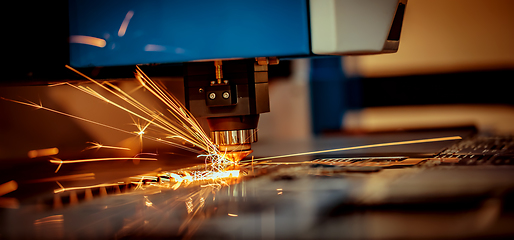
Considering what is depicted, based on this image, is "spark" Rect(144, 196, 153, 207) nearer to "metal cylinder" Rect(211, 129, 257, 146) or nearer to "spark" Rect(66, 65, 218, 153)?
"metal cylinder" Rect(211, 129, 257, 146)

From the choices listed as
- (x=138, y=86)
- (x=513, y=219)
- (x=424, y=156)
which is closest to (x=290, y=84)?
(x=138, y=86)

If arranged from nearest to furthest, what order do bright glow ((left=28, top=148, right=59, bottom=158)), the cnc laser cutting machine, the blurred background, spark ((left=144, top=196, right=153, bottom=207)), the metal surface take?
the metal surface, spark ((left=144, top=196, right=153, bottom=207)), the cnc laser cutting machine, bright glow ((left=28, top=148, right=59, bottom=158)), the blurred background

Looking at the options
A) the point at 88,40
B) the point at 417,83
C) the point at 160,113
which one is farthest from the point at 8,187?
the point at 417,83

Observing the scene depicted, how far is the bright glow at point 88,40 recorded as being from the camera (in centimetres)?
77

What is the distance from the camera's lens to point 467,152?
36.6 inches

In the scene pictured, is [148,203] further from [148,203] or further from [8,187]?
[8,187]

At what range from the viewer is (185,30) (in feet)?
2.45

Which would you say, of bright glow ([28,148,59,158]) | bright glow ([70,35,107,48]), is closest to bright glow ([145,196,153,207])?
bright glow ([70,35,107,48])

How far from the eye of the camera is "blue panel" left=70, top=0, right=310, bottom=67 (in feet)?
2.38

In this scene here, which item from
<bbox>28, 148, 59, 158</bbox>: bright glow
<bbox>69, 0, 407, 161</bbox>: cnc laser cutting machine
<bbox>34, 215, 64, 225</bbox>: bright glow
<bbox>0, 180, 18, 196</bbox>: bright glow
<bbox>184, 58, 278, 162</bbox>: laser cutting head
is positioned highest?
<bbox>69, 0, 407, 161</bbox>: cnc laser cutting machine

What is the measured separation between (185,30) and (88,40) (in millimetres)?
205

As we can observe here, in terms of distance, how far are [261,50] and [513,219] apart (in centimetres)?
48

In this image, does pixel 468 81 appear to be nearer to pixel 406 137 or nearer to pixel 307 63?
pixel 406 137

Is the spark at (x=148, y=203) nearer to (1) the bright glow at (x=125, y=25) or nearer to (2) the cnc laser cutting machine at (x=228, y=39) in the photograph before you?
(2) the cnc laser cutting machine at (x=228, y=39)
